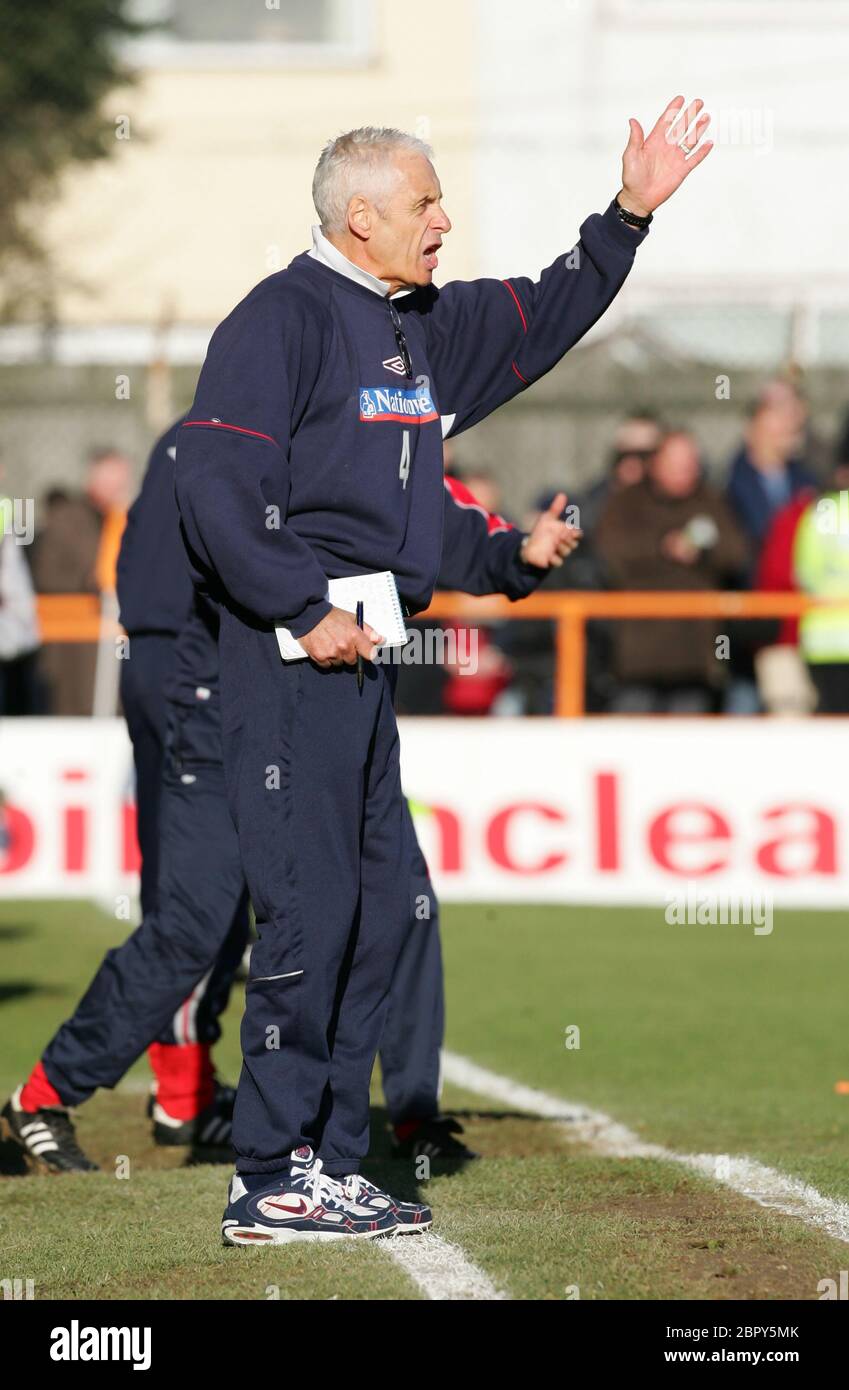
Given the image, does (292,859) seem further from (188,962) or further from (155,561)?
(155,561)

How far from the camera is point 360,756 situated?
482 centimetres

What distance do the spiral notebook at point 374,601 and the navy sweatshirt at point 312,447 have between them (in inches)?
2.4

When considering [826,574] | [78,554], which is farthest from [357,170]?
[78,554]

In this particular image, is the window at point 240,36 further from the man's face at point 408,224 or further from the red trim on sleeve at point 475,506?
the man's face at point 408,224

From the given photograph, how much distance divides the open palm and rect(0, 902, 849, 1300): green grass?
2242mm

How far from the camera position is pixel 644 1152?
21.2 ft

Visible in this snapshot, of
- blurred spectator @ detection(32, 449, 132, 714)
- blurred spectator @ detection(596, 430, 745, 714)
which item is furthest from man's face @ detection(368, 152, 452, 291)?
blurred spectator @ detection(32, 449, 132, 714)

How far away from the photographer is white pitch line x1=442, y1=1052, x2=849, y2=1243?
5.18 meters

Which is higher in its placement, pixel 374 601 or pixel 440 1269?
pixel 374 601

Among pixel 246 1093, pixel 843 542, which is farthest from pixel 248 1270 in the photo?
pixel 843 542

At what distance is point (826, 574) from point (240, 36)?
1452 centimetres

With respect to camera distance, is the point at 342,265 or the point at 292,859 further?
the point at 342,265

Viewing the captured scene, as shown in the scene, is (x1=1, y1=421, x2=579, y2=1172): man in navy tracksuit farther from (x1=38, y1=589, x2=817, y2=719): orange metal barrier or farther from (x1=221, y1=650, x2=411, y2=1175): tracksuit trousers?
(x1=38, y1=589, x2=817, y2=719): orange metal barrier

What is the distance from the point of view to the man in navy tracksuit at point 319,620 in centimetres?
469
